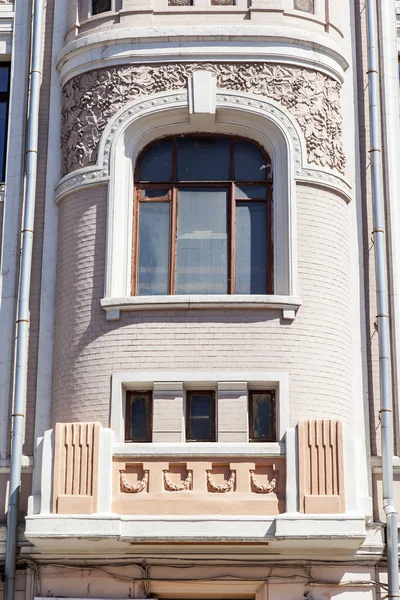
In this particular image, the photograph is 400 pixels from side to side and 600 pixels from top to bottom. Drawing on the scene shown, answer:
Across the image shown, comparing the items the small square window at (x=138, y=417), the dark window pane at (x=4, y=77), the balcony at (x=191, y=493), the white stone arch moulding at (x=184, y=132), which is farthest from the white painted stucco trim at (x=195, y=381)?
the dark window pane at (x=4, y=77)

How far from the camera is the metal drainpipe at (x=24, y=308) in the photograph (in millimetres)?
18203

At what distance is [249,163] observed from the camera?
1988 centimetres

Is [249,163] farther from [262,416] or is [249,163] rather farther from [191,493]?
[191,493]

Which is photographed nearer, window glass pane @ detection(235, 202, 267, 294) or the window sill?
the window sill

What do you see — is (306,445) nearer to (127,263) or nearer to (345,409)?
(345,409)

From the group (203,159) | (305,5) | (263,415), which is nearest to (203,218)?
(203,159)

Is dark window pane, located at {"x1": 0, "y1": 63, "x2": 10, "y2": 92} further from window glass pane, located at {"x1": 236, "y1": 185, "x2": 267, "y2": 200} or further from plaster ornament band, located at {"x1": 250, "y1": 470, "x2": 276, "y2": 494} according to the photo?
plaster ornament band, located at {"x1": 250, "y1": 470, "x2": 276, "y2": 494}

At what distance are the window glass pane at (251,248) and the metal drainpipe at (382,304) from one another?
1.66 metres

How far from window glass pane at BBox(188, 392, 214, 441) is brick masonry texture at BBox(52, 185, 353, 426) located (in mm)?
482

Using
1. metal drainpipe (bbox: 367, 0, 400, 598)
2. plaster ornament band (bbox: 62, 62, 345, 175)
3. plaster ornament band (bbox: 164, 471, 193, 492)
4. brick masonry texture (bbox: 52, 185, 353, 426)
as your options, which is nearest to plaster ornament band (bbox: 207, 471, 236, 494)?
plaster ornament band (bbox: 164, 471, 193, 492)

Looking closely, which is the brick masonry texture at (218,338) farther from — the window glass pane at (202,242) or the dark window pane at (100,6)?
the dark window pane at (100,6)

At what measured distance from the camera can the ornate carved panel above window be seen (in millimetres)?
20250

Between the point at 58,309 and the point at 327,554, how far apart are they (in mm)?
5270

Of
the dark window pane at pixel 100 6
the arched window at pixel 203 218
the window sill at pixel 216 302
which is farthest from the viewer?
the dark window pane at pixel 100 6
